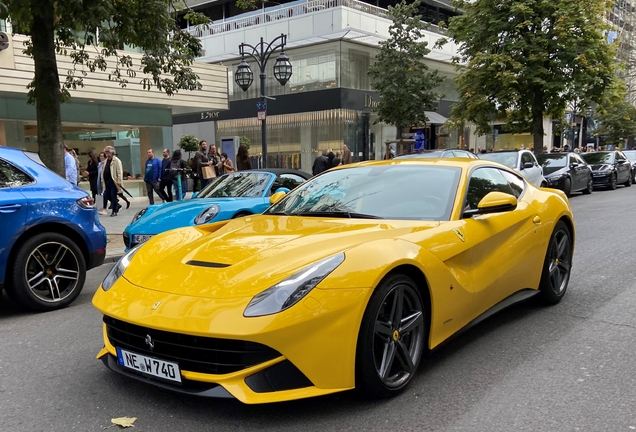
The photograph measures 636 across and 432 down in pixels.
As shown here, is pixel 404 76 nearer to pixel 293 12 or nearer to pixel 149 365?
pixel 293 12

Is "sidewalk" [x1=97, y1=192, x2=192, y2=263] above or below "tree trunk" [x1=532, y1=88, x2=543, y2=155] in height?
below

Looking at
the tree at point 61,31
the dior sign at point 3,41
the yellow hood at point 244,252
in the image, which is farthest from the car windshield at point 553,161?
the dior sign at point 3,41

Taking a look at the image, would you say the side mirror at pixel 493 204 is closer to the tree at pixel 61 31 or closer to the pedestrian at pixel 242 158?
the tree at pixel 61 31

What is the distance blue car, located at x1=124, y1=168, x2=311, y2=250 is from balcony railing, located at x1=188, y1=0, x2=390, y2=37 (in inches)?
768

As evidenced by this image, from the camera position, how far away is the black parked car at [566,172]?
54.5 feet

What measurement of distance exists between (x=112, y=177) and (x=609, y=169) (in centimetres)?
1777

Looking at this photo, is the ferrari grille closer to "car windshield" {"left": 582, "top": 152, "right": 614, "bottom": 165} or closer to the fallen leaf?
the fallen leaf

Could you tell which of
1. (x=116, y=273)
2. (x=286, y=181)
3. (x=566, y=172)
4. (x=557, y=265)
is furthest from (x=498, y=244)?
(x=566, y=172)

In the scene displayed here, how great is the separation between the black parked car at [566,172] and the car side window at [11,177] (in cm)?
1466

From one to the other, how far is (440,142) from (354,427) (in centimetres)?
2804

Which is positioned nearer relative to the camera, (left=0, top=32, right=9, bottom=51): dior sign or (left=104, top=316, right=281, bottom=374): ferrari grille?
(left=104, top=316, right=281, bottom=374): ferrari grille

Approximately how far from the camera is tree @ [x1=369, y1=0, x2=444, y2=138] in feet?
78.3

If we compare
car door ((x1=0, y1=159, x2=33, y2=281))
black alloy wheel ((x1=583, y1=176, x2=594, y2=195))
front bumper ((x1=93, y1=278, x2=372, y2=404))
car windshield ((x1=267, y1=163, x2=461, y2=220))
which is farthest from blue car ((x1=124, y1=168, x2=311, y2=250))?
black alloy wheel ((x1=583, y1=176, x2=594, y2=195))

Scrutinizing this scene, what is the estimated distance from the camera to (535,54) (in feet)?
65.9
